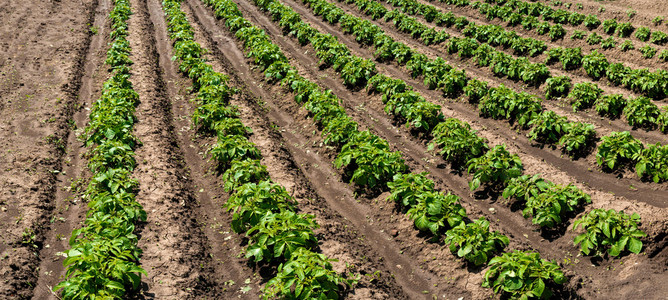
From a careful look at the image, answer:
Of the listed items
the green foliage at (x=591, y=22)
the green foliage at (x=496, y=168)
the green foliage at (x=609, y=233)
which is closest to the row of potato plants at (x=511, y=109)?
the green foliage at (x=496, y=168)

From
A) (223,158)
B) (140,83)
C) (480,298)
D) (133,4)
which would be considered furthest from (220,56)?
(480,298)

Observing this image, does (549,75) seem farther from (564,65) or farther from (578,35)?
(578,35)

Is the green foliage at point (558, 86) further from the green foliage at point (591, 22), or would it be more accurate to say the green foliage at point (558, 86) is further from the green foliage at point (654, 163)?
the green foliage at point (591, 22)

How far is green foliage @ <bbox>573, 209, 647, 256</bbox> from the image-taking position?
765cm

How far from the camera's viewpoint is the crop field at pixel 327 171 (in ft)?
25.1

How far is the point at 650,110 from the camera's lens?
12.6 metres

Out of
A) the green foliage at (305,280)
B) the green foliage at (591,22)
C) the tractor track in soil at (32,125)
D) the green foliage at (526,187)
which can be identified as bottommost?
the tractor track in soil at (32,125)

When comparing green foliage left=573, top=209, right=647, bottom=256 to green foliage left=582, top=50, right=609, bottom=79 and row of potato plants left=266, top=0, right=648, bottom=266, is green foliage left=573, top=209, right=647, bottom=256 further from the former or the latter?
green foliage left=582, top=50, right=609, bottom=79

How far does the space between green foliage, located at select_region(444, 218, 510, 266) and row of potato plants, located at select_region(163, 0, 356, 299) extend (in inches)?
79.8

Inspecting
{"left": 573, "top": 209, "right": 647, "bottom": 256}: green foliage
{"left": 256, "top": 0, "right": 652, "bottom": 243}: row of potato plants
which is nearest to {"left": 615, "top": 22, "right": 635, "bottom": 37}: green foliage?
{"left": 256, "top": 0, "right": 652, "bottom": 243}: row of potato plants

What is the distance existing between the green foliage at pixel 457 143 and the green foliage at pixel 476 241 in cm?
324

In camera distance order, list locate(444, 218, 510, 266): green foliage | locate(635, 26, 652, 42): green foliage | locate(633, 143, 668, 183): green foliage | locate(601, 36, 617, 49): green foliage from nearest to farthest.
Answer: locate(444, 218, 510, 266): green foliage, locate(633, 143, 668, 183): green foliage, locate(601, 36, 617, 49): green foliage, locate(635, 26, 652, 42): green foliage

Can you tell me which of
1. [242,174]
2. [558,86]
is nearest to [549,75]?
[558,86]

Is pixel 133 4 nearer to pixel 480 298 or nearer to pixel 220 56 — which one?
pixel 220 56
